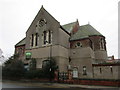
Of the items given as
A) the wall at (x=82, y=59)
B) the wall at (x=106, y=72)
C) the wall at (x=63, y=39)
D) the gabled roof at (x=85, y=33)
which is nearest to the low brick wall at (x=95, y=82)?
the wall at (x=106, y=72)

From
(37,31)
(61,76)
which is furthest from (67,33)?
(61,76)

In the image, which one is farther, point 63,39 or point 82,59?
point 63,39

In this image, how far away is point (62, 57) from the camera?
31.1 meters

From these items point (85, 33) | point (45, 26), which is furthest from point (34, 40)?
point (85, 33)

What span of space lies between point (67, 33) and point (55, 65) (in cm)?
1126

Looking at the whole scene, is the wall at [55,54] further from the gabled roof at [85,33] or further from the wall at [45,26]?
the gabled roof at [85,33]

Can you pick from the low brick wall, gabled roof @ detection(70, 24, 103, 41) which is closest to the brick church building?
gabled roof @ detection(70, 24, 103, 41)

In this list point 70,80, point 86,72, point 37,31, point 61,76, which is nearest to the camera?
point 70,80

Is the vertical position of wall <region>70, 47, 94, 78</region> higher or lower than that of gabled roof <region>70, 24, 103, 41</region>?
lower

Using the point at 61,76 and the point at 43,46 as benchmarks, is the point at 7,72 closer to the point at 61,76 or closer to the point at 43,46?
the point at 43,46

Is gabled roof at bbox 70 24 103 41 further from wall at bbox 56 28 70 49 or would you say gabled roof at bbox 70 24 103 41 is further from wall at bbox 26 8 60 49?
wall at bbox 26 8 60 49

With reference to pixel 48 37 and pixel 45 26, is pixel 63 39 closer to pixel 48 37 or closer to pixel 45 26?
pixel 48 37

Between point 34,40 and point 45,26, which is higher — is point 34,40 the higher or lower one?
the lower one

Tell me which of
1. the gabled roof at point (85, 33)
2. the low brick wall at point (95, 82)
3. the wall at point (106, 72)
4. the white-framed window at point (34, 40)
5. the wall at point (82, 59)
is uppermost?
the gabled roof at point (85, 33)
